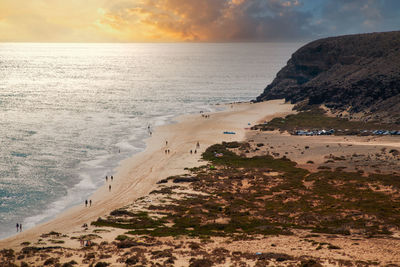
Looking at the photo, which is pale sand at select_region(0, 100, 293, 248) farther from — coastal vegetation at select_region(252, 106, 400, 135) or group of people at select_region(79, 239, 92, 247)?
coastal vegetation at select_region(252, 106, 400, 135)

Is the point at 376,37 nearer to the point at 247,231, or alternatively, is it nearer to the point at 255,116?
the point at 255,116

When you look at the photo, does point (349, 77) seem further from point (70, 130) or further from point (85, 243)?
point (85, 243)

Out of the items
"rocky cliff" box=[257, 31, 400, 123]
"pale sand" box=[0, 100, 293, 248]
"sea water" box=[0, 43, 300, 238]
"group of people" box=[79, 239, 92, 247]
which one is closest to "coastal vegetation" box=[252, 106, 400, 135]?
"rocky cliff" box=[257, 31, 400, 123]

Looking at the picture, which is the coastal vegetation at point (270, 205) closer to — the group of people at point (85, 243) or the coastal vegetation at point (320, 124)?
the group of people at point (85, 243)

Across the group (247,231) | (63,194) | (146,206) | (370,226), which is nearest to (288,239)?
(247,231)

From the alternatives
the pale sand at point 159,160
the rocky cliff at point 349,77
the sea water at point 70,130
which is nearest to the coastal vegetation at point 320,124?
the rocky cliff at point 349,77
